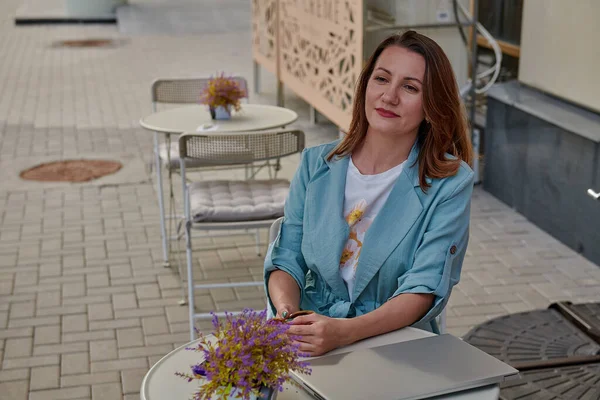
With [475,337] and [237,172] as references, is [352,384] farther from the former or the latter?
[237,172]

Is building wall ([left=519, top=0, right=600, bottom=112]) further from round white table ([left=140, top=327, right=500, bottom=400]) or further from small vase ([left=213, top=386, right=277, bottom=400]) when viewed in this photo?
small vase ([left=213, top=386, right=277, bottom=400])

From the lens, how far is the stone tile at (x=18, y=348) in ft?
14.4

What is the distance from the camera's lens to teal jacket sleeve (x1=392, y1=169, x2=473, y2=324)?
2.47 meters

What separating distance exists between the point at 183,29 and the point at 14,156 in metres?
8.91

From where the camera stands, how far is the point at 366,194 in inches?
106

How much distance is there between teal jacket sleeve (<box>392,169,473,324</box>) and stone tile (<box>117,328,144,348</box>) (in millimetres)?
2333

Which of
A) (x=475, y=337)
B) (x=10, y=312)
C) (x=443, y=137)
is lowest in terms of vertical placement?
(x=10, y=312)

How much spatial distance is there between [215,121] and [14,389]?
2.11m

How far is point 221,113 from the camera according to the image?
5.41m

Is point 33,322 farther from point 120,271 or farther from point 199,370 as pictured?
point 199,370

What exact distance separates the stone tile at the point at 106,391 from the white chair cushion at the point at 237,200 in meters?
0.93

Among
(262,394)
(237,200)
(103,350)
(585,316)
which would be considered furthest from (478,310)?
(262,394)

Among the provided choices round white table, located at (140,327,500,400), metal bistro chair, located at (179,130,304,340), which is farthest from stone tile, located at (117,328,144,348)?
round white table, located at (140,327,500,400)

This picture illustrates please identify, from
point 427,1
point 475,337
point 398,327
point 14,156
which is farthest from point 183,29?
point 398,327
